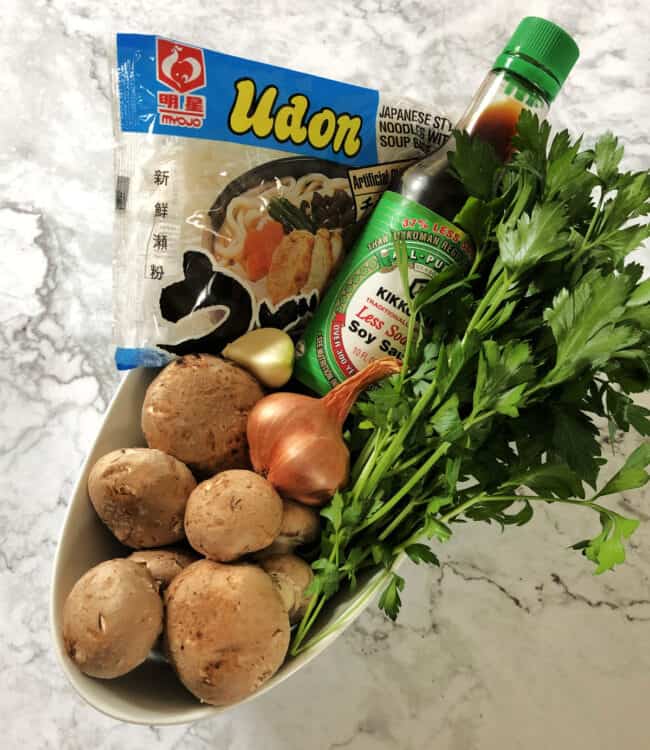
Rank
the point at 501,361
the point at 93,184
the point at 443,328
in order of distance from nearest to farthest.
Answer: the point at 501,361 < the point at 443,328 < the point at 93,184

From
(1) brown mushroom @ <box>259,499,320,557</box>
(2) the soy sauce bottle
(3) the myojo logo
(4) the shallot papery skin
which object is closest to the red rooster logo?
(3) the myojo logo

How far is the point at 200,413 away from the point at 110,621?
245 millimetres

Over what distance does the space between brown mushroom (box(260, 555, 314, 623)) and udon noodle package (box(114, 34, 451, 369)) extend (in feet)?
0.93

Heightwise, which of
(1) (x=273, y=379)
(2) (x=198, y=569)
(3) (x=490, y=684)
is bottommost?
(3) (x=490, y=684)

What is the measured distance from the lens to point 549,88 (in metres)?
0.79

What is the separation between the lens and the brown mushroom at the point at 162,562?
29.8 inches

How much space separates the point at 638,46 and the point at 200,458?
862 millimetres

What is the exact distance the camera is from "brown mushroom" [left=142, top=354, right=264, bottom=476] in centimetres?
81

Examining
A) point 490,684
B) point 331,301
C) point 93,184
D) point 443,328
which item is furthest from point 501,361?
point 93,184

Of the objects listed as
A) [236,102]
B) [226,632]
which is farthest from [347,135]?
[226,632]

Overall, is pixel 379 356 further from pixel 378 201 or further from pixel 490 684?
pixel 490 684

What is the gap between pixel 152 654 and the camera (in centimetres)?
79

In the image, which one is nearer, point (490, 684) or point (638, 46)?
point (490, 684)

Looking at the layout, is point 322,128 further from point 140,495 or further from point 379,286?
point 140,495
